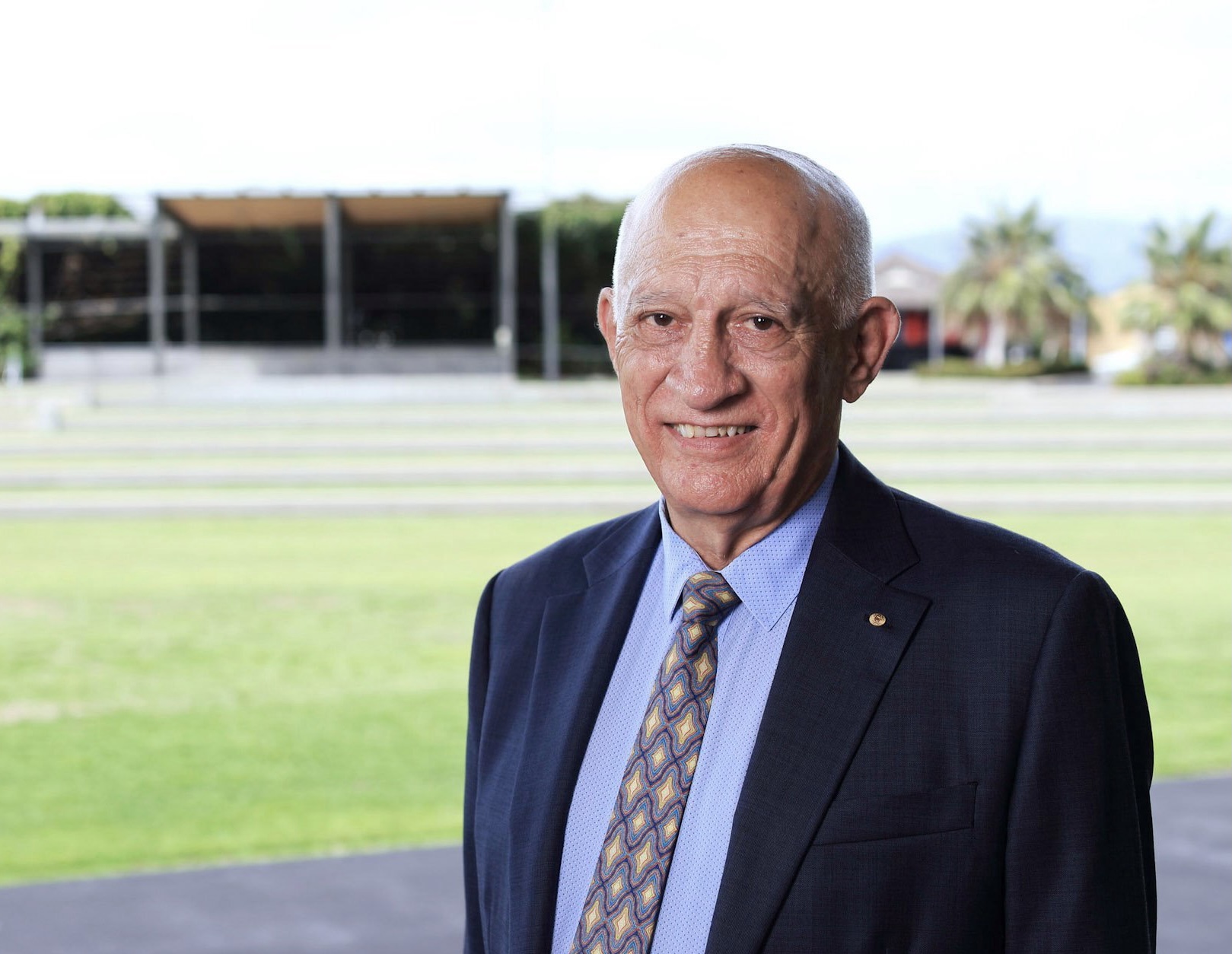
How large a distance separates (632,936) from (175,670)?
6.07 m

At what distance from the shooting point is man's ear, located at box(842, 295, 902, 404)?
160 cm

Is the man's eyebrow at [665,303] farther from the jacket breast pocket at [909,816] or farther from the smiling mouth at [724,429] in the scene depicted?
the jacket breast pocket at [909,816]

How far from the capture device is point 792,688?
4.90 ft

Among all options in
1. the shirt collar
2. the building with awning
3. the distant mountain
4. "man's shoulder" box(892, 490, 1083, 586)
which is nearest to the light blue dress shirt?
the shirt collar

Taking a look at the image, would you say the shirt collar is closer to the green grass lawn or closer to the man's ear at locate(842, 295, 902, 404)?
the man's ear at locate(842, 295, 902, 404)

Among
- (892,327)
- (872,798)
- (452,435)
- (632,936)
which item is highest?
(892,327)

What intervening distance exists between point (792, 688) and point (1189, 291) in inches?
2214

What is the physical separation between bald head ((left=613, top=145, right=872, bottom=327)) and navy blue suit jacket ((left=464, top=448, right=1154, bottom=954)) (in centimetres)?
30

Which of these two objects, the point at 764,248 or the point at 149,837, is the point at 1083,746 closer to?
the point at 764,248

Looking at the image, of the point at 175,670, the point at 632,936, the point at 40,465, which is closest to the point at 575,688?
the point at 632,936

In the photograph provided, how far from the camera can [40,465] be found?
659 inches

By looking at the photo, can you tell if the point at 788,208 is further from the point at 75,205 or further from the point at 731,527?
the point at 75,205

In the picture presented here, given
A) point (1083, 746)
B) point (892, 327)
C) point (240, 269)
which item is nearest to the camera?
point (1083, 746)

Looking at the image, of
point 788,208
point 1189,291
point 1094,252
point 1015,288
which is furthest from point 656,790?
point 1094,252
